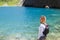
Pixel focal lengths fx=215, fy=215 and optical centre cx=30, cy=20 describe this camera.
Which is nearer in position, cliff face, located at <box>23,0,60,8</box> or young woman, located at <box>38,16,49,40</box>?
young woman, located at <box>38,16,49,40</box>

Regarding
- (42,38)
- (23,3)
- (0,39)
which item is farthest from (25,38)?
(23,3)

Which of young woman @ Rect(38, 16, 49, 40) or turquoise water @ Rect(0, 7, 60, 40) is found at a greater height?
young woman @ Rect(38, 16, 49, 40)

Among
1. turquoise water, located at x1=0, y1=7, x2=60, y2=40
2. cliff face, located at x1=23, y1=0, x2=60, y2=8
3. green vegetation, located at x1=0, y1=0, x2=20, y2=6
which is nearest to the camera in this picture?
turquoise water, located at x1=0, y1=7, x2=60, y2=40

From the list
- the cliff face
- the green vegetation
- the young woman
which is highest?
the young woman

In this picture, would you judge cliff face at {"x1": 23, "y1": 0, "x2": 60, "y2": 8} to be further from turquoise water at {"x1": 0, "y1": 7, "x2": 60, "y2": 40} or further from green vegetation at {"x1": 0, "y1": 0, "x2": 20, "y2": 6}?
turquoise water at {"x1": 0, "y1": 7, "x2": 60, "y2": 40}

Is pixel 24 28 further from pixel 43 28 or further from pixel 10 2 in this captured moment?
pixel 10 2

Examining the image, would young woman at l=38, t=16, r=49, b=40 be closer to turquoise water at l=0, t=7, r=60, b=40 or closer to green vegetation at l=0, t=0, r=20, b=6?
turquoise water at l=0, t=7, r=60, b=40

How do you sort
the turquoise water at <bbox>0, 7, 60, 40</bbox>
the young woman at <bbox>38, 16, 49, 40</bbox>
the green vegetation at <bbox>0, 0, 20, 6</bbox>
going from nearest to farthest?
the young woman at <bbox>38, 16, 49, 40</bbox> < the turquoise water at <bbox>0, 7, 60, 40</bbox> < the green vegetation at <bbox>0, 0, 20, 6</bbox>

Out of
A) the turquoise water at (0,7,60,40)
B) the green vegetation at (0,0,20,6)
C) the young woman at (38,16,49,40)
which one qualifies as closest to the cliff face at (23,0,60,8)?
the green vegetation at (0,0,20,6)

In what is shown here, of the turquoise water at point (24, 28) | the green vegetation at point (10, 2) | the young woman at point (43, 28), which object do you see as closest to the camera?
the young woman at point (43, 28)

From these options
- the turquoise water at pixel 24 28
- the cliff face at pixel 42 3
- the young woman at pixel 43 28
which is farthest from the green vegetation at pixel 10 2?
the young woman at pixel 43 28

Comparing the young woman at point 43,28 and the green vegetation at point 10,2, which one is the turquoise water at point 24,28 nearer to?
the young woman at point 43,28

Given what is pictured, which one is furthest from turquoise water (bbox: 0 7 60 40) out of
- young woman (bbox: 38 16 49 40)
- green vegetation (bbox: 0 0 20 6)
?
green vegetation (bbox: 0 0 20 6)

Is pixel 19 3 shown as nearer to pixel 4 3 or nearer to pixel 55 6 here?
pixel 4 3
